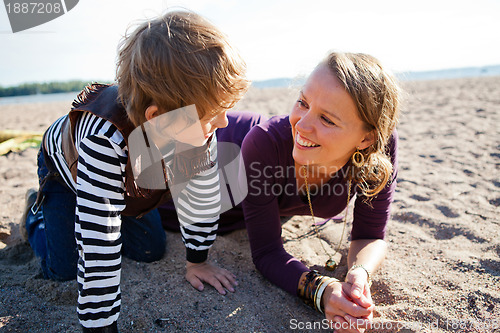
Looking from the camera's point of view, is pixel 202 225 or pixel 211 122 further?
pixel 202 225

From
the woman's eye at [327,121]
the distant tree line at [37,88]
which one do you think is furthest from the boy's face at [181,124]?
the distant tree line at [37,88]

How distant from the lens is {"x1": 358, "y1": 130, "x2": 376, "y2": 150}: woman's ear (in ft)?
5.51

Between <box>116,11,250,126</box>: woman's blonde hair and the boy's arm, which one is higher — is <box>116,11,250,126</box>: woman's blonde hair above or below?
above

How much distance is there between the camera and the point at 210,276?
184cm

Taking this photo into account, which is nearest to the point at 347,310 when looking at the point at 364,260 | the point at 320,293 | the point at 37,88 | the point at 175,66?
the point at 320,293

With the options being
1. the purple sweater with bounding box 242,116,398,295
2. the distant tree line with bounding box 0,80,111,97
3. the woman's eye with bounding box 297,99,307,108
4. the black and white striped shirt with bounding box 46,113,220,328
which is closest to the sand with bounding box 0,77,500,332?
the purple sweater with bounding box 242,116,398,295

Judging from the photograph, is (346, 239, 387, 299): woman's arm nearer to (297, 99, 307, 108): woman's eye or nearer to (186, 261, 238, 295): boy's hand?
(186, 261, 238, 295): boy's hand

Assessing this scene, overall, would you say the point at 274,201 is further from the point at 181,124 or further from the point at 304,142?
the point at 181,124

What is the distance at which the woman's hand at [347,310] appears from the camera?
138 centimetres

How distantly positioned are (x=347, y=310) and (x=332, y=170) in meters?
0.75

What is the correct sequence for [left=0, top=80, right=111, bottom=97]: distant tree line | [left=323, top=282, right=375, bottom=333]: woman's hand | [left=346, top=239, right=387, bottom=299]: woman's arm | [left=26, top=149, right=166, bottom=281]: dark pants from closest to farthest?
[left=323, top=282, right=375, bottom=333]: woman's hand < [left=346, top=239, right=387, bottom=299]: woman's arm < [left=26, top=149, right=166, bottom=281]: dark pants < [left=0, top=80, right=111, bottom=97]: distant tree line

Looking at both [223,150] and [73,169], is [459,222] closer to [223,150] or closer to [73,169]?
[223,150]

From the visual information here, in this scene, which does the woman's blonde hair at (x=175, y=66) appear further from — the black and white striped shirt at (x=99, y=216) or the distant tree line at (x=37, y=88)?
the distant tree line at (x=37, y=88)

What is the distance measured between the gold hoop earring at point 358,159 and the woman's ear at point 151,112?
1012mm
